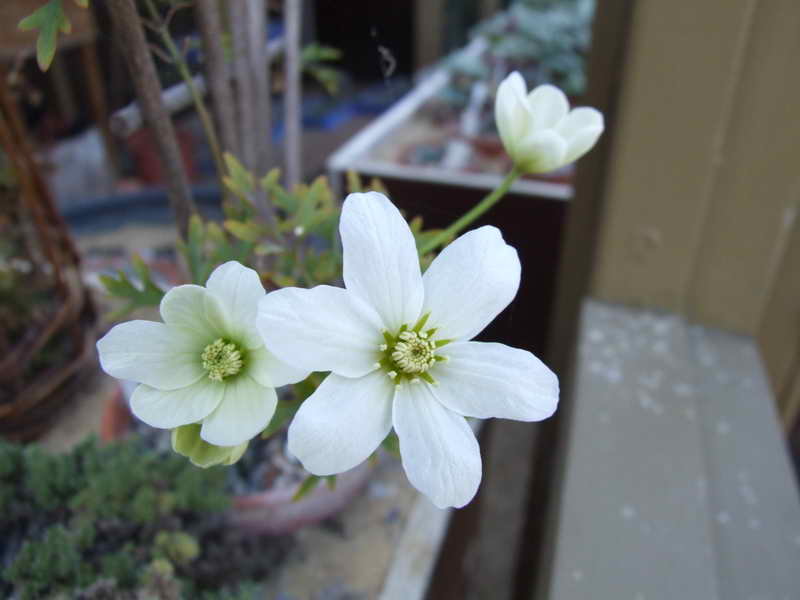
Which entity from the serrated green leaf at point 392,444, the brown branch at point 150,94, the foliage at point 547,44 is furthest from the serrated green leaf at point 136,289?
the foliage at point 547,44

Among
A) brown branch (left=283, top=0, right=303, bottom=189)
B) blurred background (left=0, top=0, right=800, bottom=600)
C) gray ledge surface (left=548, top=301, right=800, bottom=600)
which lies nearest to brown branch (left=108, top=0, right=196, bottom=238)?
blurred background (left=0, top=0, right=800, bottom=600)

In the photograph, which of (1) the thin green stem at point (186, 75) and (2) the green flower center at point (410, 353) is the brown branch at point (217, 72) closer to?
(1) the thin green stem at point (186, 75)

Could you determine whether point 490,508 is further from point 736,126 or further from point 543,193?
point 736,126

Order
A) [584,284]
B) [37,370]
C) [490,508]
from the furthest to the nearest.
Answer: [490,508] < [584,284] < [37,370]

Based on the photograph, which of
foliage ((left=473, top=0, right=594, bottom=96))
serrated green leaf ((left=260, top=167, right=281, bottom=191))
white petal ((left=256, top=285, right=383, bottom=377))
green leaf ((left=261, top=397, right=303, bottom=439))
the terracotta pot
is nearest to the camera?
white petal ((left=256, top=285, right=383, bottom=377))

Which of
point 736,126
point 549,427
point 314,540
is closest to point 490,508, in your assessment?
point 549,427

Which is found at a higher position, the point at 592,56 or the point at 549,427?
the point at 592,56

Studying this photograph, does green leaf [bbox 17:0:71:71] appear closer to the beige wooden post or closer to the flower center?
the flower center
